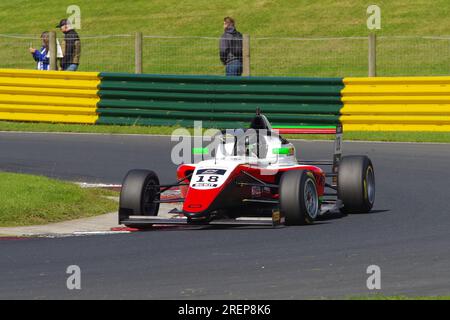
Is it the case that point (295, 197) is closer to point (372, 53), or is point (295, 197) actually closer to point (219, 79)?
point (219, 79)

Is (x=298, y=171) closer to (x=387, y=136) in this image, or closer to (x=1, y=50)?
(x=387, y=136)

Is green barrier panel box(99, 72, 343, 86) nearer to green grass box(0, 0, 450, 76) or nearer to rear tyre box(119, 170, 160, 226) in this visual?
green grass box(0, 0, 450, 76)

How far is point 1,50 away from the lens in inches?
1369

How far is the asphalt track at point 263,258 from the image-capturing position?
9922mm

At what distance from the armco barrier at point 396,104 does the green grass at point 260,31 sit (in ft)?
24.0

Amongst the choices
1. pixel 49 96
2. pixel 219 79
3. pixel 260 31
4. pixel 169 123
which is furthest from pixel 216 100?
pixel 260 31

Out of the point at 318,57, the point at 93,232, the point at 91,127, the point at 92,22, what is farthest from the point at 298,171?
the point at 92,22

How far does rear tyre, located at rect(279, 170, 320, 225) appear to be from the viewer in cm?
1326

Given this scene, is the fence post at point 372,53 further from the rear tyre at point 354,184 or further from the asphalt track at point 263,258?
the rear tyre at point 354,184

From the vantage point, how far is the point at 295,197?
13.2 metres

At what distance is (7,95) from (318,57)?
30.6 ft

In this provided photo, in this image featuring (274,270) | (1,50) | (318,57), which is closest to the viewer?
(274,270)

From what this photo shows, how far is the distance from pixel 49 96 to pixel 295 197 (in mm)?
12324

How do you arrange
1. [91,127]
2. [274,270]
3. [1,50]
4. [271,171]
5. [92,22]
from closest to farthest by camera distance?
1. [274,270]
2. [271,171]
3. [91,127]
4. [1,50]
5. [92,22]
